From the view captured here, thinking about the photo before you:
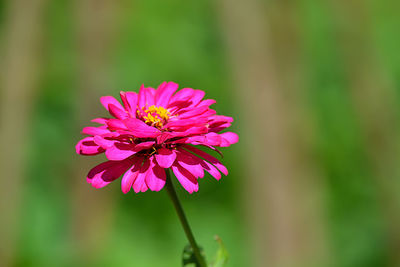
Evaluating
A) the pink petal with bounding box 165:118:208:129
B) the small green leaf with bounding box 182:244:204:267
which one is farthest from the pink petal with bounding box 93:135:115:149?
the small green leaf with bounding box 182:244:204:267

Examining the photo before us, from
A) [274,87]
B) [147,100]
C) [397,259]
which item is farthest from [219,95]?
[147,100]

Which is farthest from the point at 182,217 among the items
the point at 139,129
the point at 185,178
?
the point at 139,129

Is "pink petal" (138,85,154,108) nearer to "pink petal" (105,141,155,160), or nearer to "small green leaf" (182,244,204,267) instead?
"pink petal" (105,141,155,160)

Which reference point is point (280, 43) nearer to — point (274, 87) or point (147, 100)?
point (274, 87)

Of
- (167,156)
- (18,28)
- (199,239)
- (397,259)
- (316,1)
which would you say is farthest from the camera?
(316,1)

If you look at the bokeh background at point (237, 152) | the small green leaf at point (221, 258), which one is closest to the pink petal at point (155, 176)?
the small green leaf at point (221, 258)

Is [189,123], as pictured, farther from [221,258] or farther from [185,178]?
[221,258]
